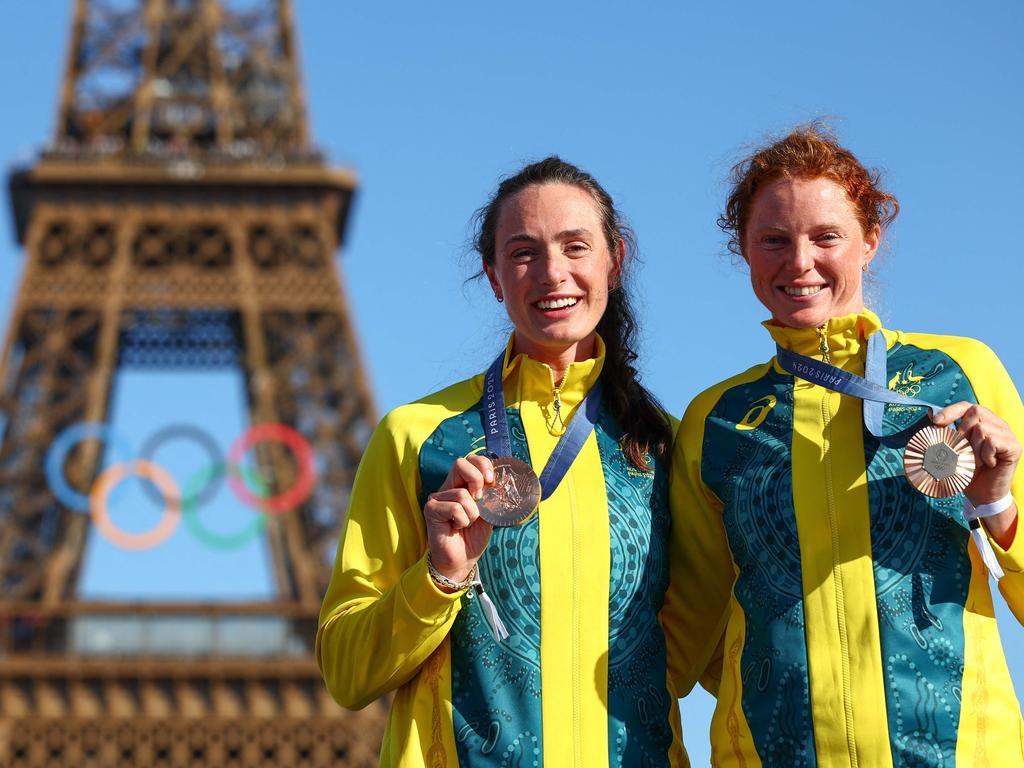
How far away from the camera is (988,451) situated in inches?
139

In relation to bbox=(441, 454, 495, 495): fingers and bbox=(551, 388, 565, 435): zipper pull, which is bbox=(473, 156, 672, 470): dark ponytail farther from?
bbox=(441, 454, 495, 495): fingers

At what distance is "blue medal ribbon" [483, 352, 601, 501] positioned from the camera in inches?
155

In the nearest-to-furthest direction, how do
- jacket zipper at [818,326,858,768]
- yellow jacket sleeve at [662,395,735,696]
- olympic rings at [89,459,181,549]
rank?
1. jacket zipper at [818,326,858,768]
2. yellow jacket sleeve at [662,395,735,696]
3. olympic rings at [89,459,181,549]

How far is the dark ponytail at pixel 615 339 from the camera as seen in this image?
4.10 metres

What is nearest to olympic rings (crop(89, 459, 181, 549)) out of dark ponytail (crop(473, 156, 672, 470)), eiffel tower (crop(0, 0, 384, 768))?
eiffel tower (crop(0, 0, 384, 768))

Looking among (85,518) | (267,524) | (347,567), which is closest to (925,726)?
(347,567)

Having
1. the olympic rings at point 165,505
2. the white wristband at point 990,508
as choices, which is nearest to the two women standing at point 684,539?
the white wristband at point 990,508

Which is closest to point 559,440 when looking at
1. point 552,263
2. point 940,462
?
point 552,263

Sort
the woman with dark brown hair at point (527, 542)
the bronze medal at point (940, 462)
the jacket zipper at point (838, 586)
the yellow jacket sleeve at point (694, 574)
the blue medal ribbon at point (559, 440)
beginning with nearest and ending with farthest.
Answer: the bronze medal at point (940, 462), the jacket zipper at point (838, 586), the woman with dark brown hair at point (527, 542), the blue medal ribbon at point (559, 440), the yellow jacket sleeve at point (694, 574)

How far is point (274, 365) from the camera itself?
30.5m

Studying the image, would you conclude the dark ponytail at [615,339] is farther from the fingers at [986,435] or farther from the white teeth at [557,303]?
the fingers at [986,435]

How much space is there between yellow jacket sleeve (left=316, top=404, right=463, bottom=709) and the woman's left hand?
0.99 m

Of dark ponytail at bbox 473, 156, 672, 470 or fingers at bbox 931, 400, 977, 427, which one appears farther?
dark ponytail at bbox 473, 156, 672, 470

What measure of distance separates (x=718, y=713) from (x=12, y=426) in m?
27.4
